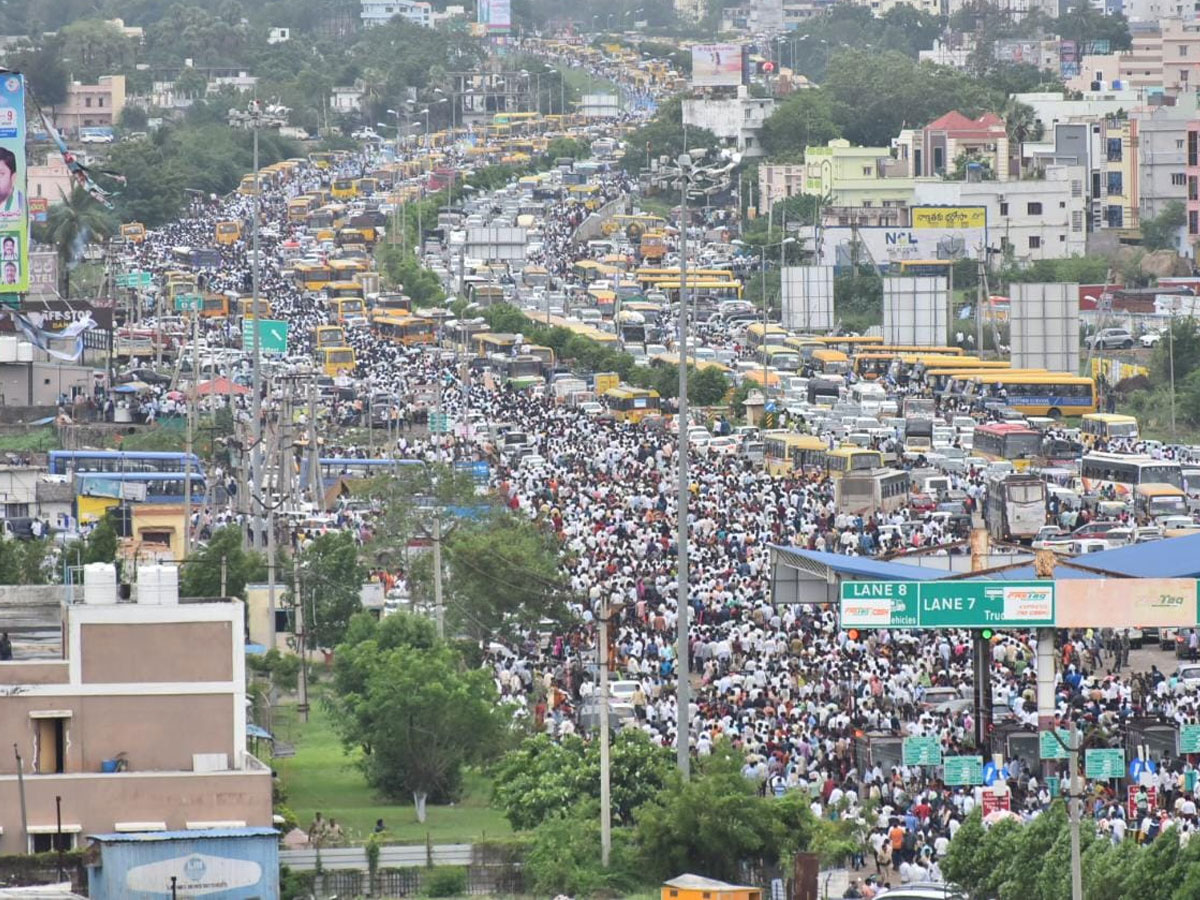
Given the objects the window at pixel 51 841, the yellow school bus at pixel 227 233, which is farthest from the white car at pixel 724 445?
the yellow school bus at pixel 227 233

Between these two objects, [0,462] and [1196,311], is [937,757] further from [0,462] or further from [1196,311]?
[1196,311]

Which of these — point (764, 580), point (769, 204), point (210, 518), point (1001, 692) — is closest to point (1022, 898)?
point (1001, 692)

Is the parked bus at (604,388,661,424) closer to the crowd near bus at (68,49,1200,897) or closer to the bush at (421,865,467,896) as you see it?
the crowd near bus at (68,49,1200,897)

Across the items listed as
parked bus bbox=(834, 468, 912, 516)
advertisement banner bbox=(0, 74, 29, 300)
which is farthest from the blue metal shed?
advertisement banner bbox=(0, 74, 29, 300)

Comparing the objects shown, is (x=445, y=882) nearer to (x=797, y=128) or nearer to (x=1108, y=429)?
(x=1108, y=429)

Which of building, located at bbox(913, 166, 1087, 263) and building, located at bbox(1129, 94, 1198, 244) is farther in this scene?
building, located at bbox(1129, 94, 1198, 244)

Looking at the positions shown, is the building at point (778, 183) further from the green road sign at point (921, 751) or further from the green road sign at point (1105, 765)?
the green road sign at point (1105, 765)
